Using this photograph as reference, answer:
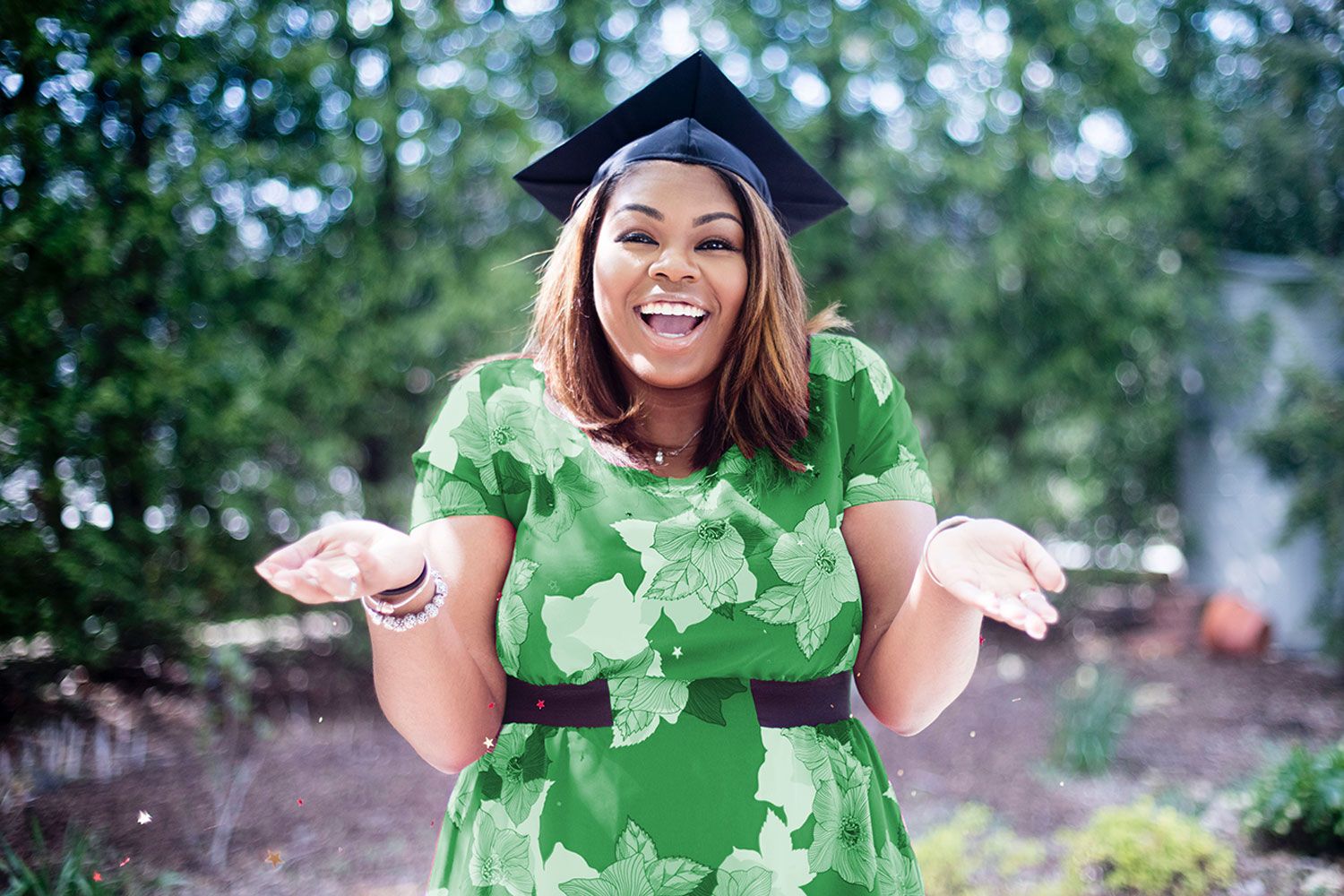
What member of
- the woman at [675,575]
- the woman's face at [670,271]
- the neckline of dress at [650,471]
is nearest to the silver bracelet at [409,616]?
the woman at [675,575]

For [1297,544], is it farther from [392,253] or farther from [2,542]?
[2,542]

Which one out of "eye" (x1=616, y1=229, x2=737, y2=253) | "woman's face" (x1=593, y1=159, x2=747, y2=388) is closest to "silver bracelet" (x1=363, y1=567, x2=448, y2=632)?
"woman's face" (x1=593, y1=159, x2=747, y2=388)

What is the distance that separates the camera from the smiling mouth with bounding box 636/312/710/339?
1656 millimetres

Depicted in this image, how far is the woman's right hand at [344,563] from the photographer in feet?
4.15

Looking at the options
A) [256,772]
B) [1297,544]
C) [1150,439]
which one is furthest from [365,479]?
[1297,544]

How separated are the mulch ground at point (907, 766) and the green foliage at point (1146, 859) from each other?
0.13m

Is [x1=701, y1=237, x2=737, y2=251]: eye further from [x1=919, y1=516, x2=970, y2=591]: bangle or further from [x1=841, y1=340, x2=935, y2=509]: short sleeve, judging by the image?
[x1=919, y1=516, x2=970, y2=591]: bangle

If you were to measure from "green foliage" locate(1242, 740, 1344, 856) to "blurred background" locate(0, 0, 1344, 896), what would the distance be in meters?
0.02

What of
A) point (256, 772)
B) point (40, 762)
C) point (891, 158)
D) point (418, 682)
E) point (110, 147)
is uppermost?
point (891, 158)

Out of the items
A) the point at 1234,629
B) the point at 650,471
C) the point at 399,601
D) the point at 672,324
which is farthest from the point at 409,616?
the point at 1234,629

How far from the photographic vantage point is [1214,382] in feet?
24.9

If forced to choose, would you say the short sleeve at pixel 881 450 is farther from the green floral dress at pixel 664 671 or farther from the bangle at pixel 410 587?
the bangle at pixel 410 587

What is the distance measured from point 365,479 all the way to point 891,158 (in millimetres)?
3243

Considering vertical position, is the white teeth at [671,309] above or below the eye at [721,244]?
below
